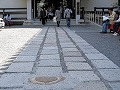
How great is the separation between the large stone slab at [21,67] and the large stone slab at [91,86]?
5.90 ft

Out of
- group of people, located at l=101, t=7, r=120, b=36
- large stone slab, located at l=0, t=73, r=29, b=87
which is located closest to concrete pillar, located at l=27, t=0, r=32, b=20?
group of people, located at l=101, t=7, r=120, b=36

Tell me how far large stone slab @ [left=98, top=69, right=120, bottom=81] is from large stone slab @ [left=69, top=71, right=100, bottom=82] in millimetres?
235

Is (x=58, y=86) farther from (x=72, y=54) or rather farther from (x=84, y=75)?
(x=72, y=54)

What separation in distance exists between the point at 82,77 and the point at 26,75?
1.34 meters

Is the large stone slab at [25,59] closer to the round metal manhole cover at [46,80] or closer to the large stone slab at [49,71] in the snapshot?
the large stone slab at [49,71]

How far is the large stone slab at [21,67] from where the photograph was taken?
24.7 ft

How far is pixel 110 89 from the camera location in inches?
229

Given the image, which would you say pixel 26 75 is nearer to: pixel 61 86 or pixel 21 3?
pixel 61 86

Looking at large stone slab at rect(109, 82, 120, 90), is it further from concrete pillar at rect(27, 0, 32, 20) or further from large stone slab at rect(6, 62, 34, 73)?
concrete pillar at rect(27, 0, 32, 20)

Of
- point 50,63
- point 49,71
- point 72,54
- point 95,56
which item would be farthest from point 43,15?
point 49,71

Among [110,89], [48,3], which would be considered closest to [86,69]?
[110,89]

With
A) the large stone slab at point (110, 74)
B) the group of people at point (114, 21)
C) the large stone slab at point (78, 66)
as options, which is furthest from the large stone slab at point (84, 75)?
the group of people at point (114, 21)

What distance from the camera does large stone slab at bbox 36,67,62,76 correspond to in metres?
7.11

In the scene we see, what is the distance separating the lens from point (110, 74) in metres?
7.07
